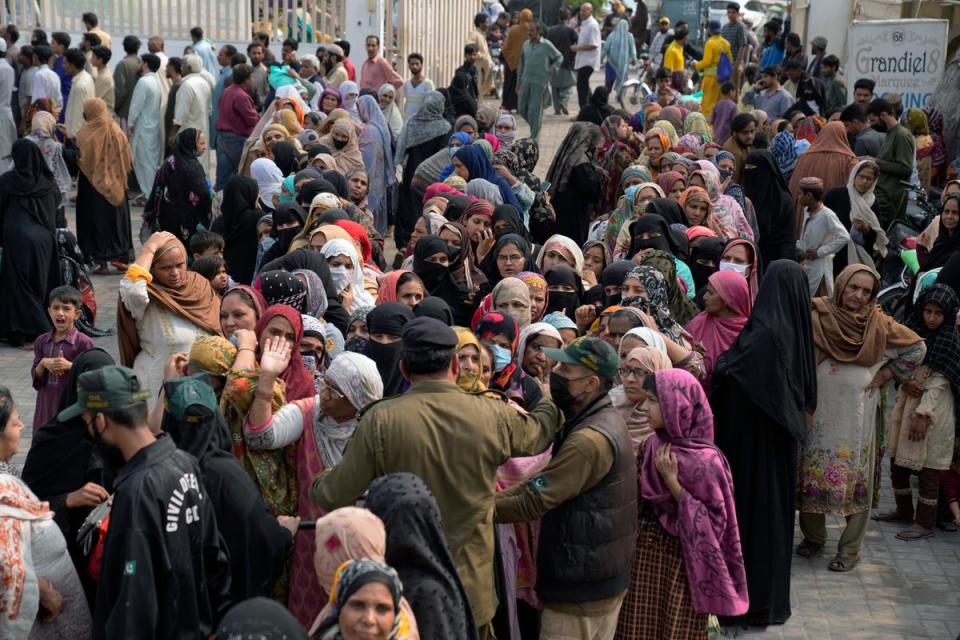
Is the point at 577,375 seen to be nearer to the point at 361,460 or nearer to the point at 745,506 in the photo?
the point at 361,460

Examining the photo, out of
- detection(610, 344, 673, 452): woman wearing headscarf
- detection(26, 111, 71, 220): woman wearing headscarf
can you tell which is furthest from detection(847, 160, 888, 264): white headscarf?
detection(26, 111, 71, 220): woman wearing headscarf

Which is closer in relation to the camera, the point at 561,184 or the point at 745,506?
the point at 745,506

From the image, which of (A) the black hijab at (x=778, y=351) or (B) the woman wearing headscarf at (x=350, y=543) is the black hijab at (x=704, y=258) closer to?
(A) the black hijab at (x=778, y=351)

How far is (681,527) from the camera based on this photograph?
190 inches

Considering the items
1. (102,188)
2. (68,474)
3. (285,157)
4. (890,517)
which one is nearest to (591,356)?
(68,474)

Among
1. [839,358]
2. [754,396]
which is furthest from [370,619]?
[839,358]

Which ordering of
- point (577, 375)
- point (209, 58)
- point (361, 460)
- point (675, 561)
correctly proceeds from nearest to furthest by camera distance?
point (361, 460)
point (577, 375)
point (675, 561)
point (209, 58)

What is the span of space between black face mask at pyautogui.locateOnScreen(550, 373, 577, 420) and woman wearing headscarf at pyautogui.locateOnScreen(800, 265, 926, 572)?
2225 millimetres

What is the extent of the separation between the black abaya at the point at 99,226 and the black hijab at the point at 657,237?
234 inches

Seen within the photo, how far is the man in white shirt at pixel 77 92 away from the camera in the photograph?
14196 mm

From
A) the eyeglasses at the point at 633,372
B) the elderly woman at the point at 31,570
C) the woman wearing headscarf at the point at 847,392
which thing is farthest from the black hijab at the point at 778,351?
the elderly woman at the point at 31,570

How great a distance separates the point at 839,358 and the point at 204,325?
3.09m

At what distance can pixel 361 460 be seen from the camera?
3.97m

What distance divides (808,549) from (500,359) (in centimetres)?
243
